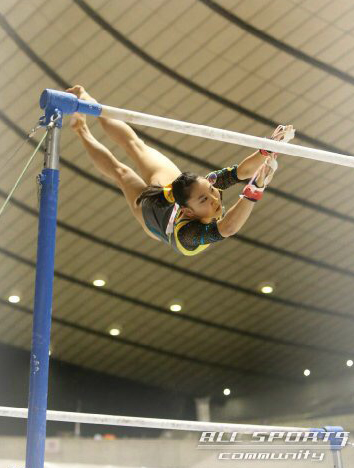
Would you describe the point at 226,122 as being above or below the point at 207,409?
above

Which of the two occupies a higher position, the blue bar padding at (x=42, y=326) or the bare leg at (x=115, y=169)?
the bare leg at (x=115, y=169)

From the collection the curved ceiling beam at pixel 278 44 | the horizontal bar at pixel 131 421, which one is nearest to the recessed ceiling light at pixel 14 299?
the curved ceiling beam at pixel 278 44

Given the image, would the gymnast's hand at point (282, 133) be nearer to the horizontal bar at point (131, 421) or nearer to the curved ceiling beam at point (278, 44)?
the horizontal bar at point (131, 421)

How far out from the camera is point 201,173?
17.5 meters

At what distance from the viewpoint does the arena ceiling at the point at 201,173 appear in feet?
45.6

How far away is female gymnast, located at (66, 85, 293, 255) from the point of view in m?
4.31

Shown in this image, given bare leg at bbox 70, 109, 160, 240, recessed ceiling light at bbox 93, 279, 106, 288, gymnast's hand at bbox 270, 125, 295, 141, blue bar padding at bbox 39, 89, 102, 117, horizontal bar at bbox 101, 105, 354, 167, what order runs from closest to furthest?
1. blue bar padding at bbox 39, 89, 102, 117
2. horizontal bar at bbox 101, 105, 354, 167
3. gymnast's hand at bbox 270, 125, 295, 141
4. bare leg at bbox 70, 109, 160, 240
5. recessed ceiling light at bbox 93, 279, 106, 288

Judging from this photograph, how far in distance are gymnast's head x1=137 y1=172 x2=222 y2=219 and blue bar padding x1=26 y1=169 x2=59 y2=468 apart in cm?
104

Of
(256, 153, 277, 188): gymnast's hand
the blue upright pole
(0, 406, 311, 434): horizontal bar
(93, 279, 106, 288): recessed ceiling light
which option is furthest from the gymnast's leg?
(93, 279, 106, 288): recessed ceiling light

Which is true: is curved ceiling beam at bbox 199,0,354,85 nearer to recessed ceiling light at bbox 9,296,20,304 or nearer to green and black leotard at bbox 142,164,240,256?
green and black leotard at bbox 142,164,240,256

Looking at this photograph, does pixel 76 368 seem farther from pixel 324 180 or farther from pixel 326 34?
pixel 326 34

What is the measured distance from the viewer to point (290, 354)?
24500mm

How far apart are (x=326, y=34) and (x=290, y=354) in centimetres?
1321

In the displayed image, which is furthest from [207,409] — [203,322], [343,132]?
[343,132]
